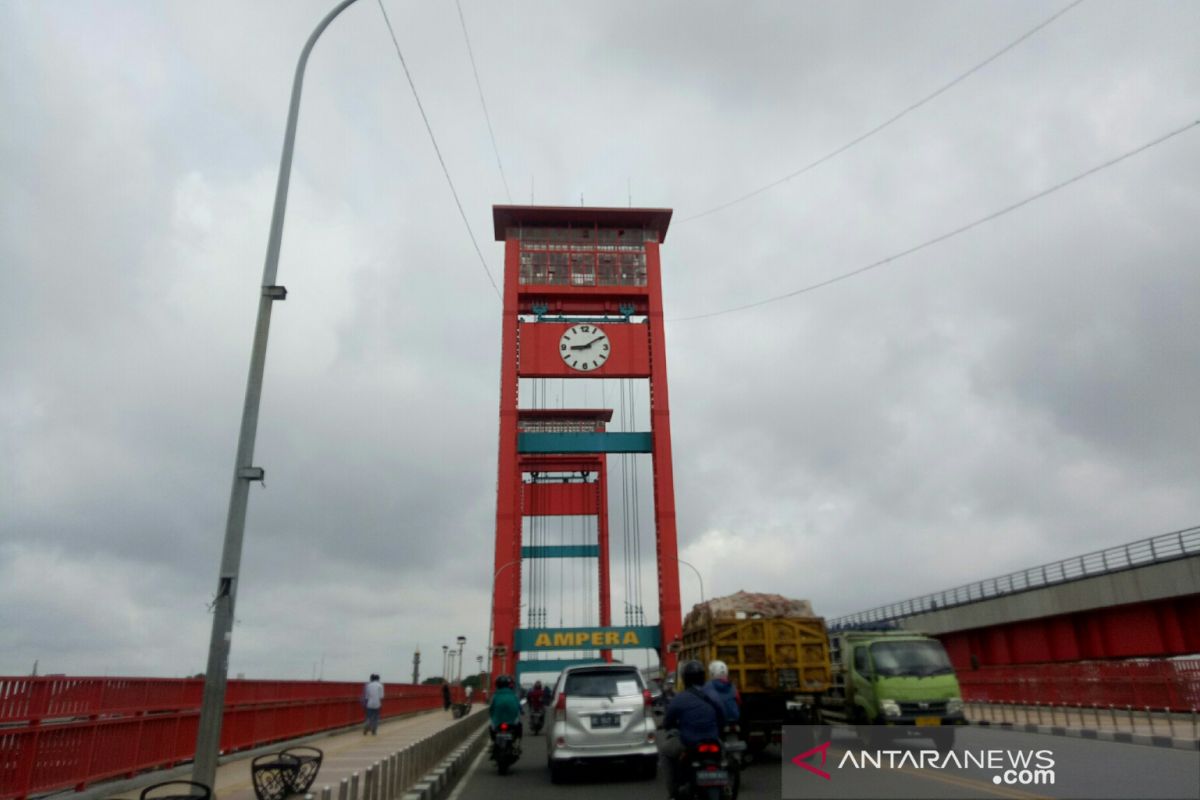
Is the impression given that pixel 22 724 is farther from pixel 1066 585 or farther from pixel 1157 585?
pixel 1066 585

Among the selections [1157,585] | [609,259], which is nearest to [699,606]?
[1157,585]

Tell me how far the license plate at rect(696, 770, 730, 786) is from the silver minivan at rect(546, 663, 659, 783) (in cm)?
483

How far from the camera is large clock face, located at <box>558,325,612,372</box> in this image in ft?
128

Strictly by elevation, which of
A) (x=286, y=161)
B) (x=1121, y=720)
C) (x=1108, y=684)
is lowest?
(x=1121, y=720)

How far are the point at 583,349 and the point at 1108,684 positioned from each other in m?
25.0

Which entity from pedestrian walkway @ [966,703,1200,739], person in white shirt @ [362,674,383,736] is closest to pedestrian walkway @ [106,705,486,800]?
person in white shirt @ [362,674,383,736]

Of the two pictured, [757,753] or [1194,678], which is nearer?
[757,753]

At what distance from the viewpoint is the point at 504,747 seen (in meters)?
13.8

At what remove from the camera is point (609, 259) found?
41.6 metres

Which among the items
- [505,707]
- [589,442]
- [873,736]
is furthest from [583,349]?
[873,736]

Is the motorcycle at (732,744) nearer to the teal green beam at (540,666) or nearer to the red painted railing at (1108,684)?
the red painted railing at (1108,684)

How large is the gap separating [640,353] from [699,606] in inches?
890

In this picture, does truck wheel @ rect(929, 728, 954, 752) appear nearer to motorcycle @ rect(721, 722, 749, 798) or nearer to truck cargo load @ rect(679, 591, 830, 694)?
truck cargo load @ rect(679, 591, 830, 694)

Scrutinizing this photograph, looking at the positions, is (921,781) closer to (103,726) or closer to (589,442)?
(103,726)
